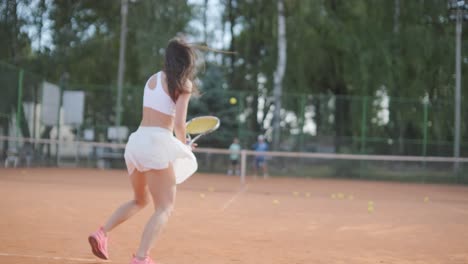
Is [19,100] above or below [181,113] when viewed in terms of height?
above

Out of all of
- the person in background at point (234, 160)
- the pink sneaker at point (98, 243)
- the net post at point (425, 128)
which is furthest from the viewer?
the net post at point (425, 128)

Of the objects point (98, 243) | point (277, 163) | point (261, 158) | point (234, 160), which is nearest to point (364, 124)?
point (277, 163)

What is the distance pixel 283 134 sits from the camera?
20.0 m

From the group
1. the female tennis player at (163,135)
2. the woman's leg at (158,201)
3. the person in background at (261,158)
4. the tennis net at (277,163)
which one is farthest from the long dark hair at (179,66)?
the person in background at (261,158)

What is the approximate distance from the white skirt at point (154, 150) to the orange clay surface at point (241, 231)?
1029mm

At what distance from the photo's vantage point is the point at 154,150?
3.44 metres

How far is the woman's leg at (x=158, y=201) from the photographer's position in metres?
3.47

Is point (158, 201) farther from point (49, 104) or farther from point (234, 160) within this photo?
point (49, 104)

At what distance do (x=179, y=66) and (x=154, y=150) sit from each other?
21.6 inches

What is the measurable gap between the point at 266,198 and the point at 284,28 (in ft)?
37.8

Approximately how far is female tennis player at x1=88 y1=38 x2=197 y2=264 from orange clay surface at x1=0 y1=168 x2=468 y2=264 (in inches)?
30.8

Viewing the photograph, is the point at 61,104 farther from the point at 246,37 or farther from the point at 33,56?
the point at 246,37

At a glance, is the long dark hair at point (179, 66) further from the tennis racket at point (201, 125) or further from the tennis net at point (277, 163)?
the tennis net at point (277, 163)

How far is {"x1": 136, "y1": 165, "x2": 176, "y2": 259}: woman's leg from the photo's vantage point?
3473mm
